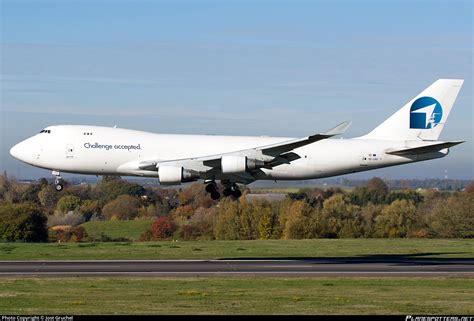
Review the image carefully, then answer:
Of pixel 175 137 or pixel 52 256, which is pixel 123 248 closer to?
pixel 52 256

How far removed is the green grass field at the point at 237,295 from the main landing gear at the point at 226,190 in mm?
13584

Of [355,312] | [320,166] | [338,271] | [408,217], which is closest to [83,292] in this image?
[355,312]

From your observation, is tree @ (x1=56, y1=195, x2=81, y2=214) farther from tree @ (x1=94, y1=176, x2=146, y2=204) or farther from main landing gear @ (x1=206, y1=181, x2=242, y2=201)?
main landing gear @ (x1=206, y1=181, x2=242, y2=201)

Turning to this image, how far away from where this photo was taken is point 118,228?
91375mm

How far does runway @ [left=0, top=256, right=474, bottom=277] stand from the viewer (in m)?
42.9

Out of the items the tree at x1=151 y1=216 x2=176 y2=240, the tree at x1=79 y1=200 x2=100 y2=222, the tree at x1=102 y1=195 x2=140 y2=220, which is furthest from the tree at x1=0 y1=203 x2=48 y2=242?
the tree at x1=102 y1=195 x2=140 y2=220

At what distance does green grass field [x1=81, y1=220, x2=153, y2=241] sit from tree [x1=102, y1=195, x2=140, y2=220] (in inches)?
123

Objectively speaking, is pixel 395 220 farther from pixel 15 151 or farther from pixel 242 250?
pixel 15 151

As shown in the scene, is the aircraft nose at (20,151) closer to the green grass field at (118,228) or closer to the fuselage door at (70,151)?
the fuselage door at (70,151)

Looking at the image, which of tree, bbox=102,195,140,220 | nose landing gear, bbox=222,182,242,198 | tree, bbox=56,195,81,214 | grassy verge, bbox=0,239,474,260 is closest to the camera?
nose landing gear, bbox=222,182,242,198

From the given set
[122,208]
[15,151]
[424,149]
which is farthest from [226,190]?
[122,208]

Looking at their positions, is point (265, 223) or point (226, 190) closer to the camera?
point (226, 190)

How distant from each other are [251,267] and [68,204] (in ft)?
198

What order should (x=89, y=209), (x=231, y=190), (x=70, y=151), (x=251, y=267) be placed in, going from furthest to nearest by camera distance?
Result: (x=89, y=209) < (x=231, y=190) < (x=70, y=151) < (x=251, y=267)
